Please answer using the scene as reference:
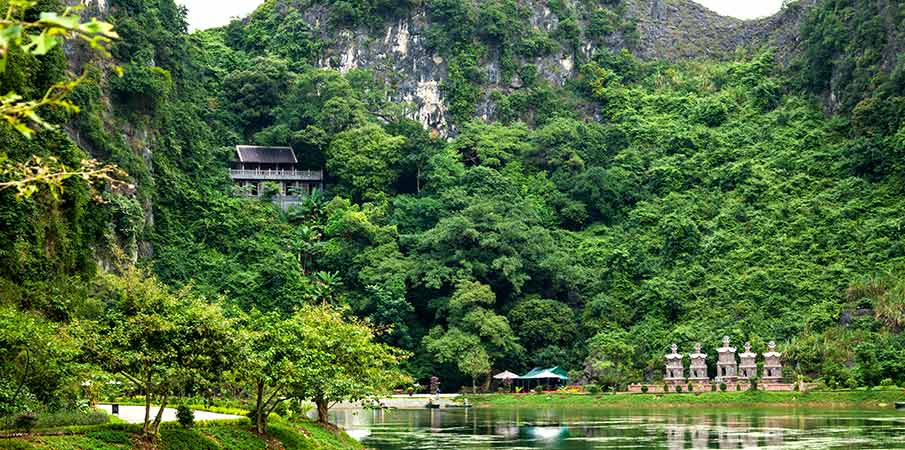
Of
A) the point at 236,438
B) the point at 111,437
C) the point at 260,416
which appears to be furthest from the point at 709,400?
the point at 111,437

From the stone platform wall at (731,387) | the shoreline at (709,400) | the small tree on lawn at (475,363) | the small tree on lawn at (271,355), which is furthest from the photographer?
the small tree on lawn at (475,363)

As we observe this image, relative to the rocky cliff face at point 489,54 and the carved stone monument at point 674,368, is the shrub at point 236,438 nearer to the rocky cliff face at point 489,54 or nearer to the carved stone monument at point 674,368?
the carved stone monument at point 674,368

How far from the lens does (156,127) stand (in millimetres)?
85062

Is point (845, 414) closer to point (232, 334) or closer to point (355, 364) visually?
point (355, 364)

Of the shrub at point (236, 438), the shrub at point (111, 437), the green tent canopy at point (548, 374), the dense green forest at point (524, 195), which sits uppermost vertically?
the dense green forest at point (524, 195)

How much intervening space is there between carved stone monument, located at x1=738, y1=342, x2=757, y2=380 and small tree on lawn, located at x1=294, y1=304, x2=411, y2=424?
3128 centimetres

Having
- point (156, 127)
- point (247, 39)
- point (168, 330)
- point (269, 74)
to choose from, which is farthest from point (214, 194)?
point (168, 330)

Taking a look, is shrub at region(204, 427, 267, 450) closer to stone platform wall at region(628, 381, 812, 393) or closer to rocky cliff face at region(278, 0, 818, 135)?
stone platform wall at region(628, 381, 812, 393)

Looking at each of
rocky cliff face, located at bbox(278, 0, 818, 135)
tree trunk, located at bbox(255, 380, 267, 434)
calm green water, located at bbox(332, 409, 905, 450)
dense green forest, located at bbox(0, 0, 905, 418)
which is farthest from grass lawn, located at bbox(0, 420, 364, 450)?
rocky cliff face, located at bbox(278, 0, 818, 135)

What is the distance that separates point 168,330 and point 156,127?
198ft

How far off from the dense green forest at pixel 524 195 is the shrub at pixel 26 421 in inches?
1157

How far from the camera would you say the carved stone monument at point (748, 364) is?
71.2 meters

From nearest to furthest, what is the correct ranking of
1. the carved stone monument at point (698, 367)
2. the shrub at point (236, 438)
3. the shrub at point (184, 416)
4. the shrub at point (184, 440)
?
the shrub at point (184, 440)
the shrub at point (184, 416)
the shrub at point (236, 438)
the carved stone monument at point (698, 367)

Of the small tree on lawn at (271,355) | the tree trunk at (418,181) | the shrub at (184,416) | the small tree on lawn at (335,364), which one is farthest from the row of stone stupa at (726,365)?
the shrub at (184,416)
